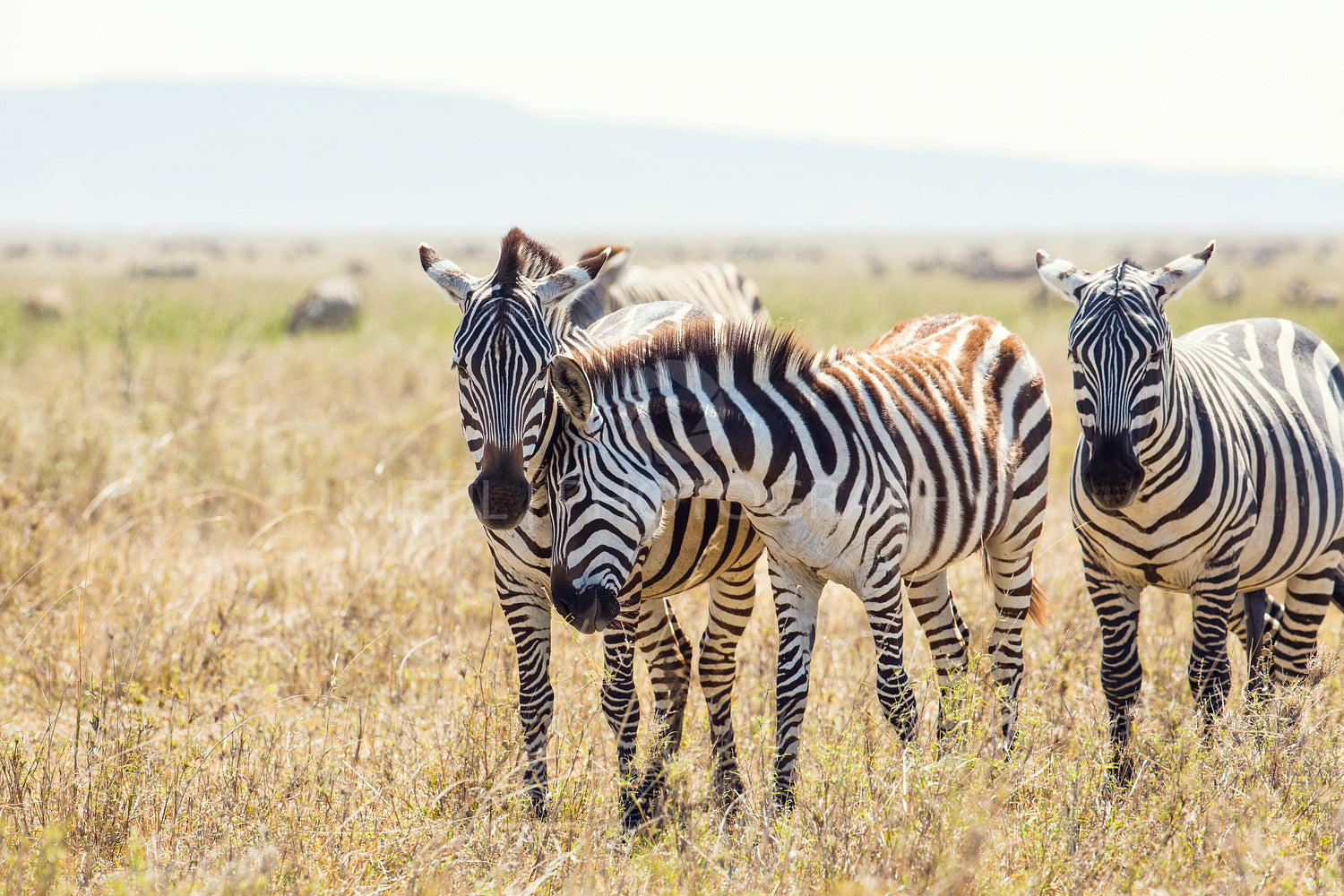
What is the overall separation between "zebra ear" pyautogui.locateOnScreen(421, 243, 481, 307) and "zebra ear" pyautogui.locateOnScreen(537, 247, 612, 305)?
24 centimetres

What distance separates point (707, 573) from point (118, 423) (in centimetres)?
609

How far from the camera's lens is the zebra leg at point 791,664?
13.2 ft

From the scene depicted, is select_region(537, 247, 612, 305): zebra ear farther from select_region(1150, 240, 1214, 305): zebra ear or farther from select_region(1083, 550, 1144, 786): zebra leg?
select_region(1083, 550, 1144, 786): zebra leg

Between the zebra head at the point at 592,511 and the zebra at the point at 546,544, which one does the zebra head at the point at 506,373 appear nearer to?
the zebra at the point at 546,544

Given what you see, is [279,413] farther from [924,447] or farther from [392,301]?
[392,301]

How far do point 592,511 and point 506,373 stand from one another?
542mm

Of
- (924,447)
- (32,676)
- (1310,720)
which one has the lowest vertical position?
(32,676)

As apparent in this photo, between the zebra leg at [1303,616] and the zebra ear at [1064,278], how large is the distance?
1.89 m

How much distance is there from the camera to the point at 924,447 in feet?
14.2

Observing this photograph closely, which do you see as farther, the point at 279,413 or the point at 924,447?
the point at 279,413

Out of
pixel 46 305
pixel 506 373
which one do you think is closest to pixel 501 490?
pixel 506 373

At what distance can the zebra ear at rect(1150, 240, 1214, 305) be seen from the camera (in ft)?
14.1

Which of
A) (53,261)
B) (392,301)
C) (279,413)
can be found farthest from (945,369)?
(53,261)

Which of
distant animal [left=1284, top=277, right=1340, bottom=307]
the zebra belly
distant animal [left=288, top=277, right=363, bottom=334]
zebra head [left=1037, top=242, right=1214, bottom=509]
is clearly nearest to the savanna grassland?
the zebra belly
